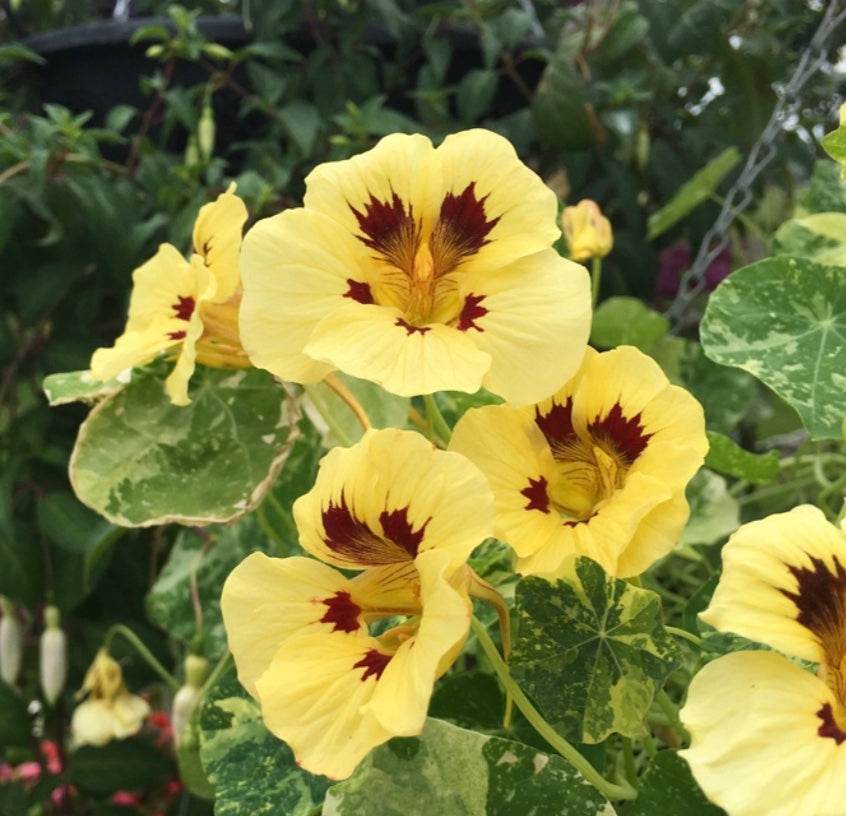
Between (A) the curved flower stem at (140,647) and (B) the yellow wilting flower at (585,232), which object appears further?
(A) the curved flower stem at (140,647)

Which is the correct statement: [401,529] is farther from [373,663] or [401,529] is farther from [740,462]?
[740,462]

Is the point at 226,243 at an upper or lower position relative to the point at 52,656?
upper

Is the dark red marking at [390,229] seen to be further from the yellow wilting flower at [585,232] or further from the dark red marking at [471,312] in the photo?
the yellow wilting flower at [585,232]

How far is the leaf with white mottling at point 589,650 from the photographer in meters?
0.34

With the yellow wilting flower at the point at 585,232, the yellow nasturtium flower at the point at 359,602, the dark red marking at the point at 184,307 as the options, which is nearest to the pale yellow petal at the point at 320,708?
the yellow nasturtium flower at the point at 359,602

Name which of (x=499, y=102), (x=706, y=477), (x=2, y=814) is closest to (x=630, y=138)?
(x=499, y=102)

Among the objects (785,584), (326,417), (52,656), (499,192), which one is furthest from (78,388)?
(52,656)

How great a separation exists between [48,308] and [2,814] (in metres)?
0.54

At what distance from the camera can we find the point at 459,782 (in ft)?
1.09

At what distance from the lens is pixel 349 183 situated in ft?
1.15

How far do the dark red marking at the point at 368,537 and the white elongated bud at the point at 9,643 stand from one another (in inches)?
29.3

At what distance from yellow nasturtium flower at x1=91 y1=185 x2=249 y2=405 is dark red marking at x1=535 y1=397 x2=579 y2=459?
0.15 meters

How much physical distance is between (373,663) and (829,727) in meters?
0.13

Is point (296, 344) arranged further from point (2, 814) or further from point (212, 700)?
point (2, 814)
